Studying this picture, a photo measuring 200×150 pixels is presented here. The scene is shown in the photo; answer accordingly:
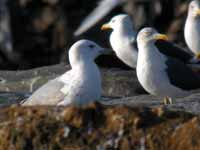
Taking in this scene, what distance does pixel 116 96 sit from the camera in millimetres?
14422

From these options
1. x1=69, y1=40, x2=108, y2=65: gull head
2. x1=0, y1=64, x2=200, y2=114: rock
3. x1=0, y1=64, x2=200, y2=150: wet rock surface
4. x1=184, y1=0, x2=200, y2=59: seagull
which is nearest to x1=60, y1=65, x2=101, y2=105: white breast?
x1=69, y1=40, x2=108, y2=65: gull head

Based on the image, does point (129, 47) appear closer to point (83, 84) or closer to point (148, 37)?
point (148, 37)

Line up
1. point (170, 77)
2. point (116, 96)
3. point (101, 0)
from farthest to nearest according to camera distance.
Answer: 1. point (101, 0)
2. point (116, 96)
3. point (170, 77)

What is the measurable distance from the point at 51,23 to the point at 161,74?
52.1 ft

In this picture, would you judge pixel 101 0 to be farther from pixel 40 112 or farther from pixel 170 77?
pixel 40 112

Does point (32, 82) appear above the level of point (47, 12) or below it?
below

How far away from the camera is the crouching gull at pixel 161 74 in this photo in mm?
13141

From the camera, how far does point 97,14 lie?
80.1 ft

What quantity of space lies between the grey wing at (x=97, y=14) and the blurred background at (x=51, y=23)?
0.93 ft

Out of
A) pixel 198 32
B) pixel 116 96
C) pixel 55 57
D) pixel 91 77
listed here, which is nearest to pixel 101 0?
pixel 55 57

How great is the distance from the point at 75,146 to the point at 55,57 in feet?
60.6

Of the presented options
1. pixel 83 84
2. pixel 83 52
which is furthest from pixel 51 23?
pixel 83 84

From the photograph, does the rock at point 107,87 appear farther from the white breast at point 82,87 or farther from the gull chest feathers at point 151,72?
the white breast at point 82,87

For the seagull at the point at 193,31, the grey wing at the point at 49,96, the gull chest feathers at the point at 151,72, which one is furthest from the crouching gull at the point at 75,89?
the seagull at the point at 193,31
